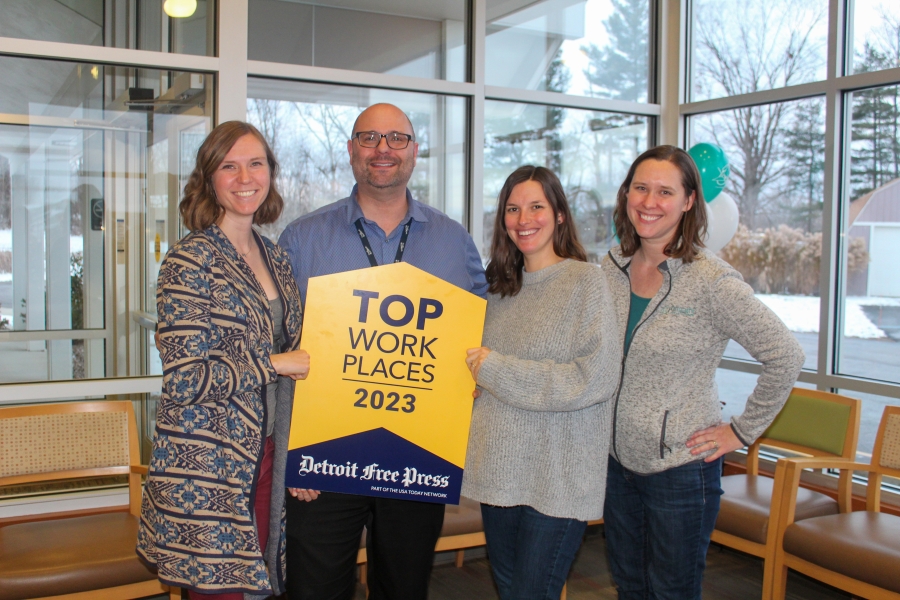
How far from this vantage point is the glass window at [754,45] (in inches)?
177

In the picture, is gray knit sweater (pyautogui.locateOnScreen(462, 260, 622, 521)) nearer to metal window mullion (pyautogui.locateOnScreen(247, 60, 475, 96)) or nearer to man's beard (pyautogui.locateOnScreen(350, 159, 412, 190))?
man's beard (pyautogui.locateOnScreen(350, 159, 412, 190))

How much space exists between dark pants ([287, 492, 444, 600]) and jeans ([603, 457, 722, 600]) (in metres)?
0.54

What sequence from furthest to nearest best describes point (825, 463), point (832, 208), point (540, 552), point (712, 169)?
point (832, 208) < point (712, 169) < point (825, 463) < point (540, 552)

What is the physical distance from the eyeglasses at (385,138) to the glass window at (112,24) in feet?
7.00

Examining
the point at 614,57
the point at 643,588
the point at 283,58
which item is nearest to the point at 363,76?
the point at 283,58

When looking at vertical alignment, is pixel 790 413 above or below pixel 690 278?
below

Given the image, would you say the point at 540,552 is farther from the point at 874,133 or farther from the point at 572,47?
the point at 572,47

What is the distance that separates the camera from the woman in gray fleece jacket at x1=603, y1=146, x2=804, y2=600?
6.55 feet

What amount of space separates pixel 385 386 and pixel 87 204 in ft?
7.83

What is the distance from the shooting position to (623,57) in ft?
17.5

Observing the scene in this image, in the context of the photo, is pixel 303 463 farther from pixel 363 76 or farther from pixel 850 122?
pixel 850 122

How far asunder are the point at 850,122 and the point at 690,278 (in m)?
2.96

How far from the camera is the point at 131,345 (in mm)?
3805

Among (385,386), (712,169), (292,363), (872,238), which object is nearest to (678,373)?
(385,386)
